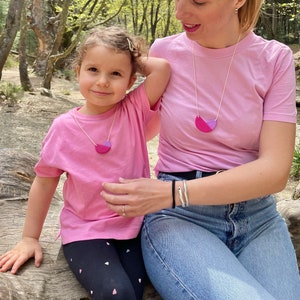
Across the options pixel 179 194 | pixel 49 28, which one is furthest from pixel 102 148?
pixel 49 28

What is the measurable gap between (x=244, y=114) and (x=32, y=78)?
41.5ft

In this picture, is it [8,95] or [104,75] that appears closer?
[104,75]

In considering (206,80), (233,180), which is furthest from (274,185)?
(206,80)

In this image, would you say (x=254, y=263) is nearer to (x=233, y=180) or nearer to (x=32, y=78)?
(x=233, y=180)

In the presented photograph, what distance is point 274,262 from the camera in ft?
5.23

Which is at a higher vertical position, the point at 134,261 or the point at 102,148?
the point at 102,148

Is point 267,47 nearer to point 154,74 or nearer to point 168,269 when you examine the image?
point 154,74

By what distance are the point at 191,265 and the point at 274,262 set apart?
32 cm

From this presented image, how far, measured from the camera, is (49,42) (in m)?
13.0

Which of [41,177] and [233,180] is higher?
[233,180]

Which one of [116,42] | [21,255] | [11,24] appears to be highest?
[116,42]

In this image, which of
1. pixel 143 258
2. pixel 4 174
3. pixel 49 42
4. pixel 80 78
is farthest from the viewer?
pixel 49 42

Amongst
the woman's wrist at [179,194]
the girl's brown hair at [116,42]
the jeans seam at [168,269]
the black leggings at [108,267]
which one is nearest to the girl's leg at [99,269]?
the black leggings at [108,267]

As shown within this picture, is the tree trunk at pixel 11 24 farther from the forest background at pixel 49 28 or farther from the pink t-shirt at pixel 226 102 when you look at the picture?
the pink t-shirt at pixel 226 102
